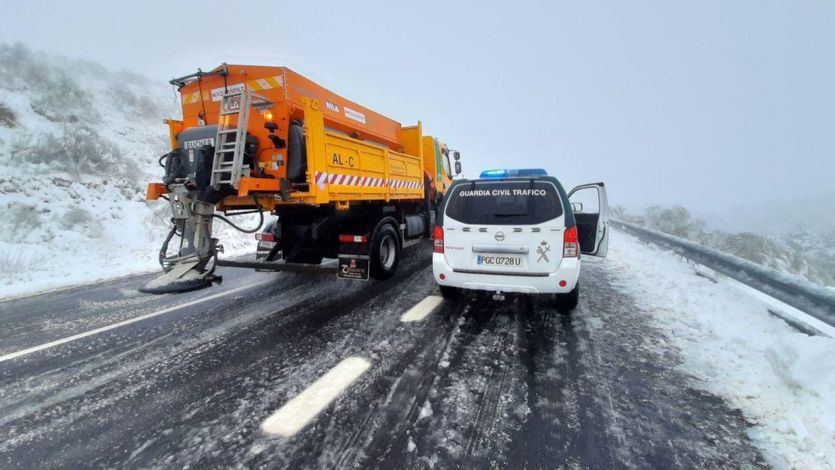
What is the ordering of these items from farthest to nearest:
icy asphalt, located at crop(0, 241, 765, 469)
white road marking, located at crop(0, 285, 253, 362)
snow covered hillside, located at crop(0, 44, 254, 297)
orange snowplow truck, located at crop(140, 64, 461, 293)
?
1. snow covered hillside, located at crop(0, 44, 254, 297)
2. orange snowplow truck, located at crop(140, 64, 461, 293)
3. white road marking, located at crop(0, 285, 253, 362)
4. icy asphalt, located at crop(0, 241, 765, 469)

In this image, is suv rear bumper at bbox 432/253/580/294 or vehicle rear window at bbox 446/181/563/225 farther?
vehicle rear window at bbox 446/181/563/225

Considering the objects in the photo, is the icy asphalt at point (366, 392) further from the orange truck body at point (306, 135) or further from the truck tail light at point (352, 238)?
the orange truck body at point (306, 135)

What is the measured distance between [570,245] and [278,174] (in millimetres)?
4083

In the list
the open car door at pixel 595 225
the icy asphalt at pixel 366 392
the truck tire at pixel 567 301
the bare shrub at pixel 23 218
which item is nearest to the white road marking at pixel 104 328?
the icy asphalt at pixel 366 392

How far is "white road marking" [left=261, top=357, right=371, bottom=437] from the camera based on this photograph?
8.14ft

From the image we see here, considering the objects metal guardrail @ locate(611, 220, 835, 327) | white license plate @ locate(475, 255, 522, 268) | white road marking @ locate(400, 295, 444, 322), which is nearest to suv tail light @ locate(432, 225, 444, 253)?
white license plate @ locate(475, 255, 522, 268)

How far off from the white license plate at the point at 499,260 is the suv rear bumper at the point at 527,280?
5.0 inches

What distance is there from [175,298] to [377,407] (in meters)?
4.42

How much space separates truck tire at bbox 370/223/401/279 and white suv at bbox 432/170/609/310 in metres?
1.74

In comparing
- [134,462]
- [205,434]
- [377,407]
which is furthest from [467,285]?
[134,462]

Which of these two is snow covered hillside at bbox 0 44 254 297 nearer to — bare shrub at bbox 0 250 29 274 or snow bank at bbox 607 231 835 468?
bare shrub at bbox 0 250 29 274

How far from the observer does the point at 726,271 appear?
17.5 ft

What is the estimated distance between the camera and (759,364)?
126 inches

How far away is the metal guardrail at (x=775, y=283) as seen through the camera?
135 inches
